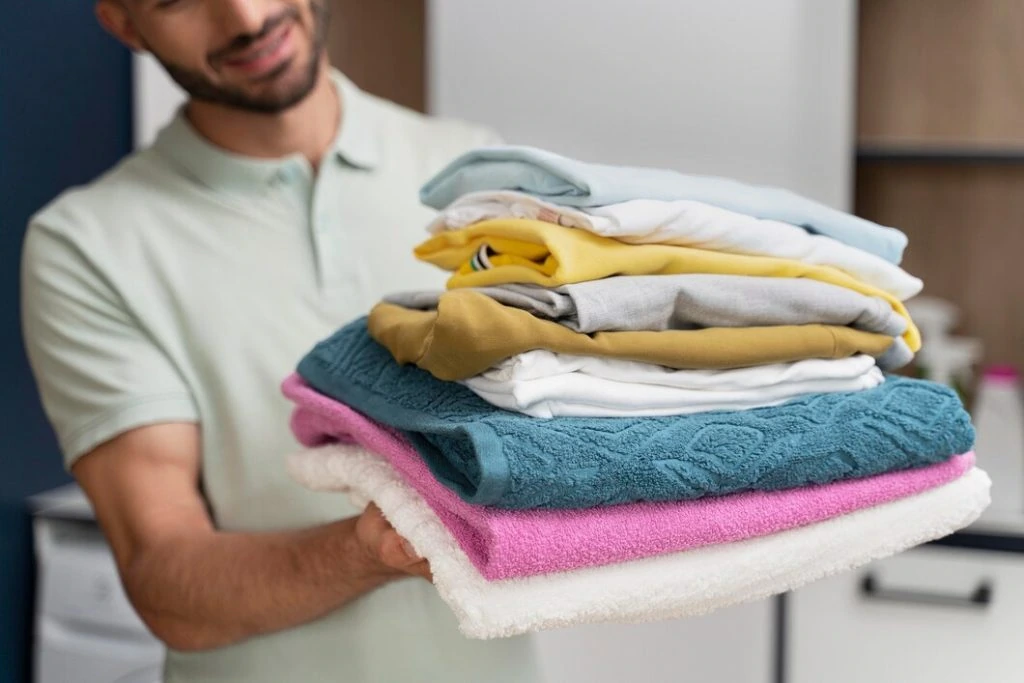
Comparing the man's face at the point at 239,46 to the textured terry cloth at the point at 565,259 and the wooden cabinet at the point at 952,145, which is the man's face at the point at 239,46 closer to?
the textured terry cloth at the point at 565,259

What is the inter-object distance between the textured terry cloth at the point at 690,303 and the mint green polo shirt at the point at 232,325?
1.18 feet

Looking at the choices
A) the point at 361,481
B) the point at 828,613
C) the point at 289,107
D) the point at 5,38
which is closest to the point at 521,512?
the point at 361,481

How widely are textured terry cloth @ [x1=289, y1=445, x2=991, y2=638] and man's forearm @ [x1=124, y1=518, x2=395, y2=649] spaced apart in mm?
86

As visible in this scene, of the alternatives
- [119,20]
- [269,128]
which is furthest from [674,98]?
[119,20]

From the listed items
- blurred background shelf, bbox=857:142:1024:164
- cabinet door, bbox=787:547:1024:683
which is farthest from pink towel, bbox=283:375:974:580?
blurred background shelf, bbox=857:142:1024:164

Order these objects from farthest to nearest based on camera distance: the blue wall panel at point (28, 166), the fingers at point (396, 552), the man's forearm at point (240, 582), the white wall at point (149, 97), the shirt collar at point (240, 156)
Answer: the white wall at point (149, 97)
the blue wall panel at point (28, 166)
the shirt collar at point (240, 156)
the man's forearm at point (240, 582)
the fingers at point (396, 552)

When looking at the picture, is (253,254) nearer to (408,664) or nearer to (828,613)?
(408,664)

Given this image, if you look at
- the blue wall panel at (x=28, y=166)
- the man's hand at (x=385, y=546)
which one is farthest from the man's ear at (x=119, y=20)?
the blue wall panel at (x=28, y=166)

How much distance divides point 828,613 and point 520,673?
657mm

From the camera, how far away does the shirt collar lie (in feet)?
3.67

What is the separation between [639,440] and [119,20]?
817 millimetres

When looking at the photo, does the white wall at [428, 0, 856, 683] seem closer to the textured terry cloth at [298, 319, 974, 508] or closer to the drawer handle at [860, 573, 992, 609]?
the drawer handle at [860, 573, 992, 609]

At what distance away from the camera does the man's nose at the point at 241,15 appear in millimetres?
1007

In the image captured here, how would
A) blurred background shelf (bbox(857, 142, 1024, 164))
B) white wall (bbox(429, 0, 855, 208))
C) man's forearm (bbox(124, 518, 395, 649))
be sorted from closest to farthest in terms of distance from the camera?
man's forearm (bbox(124, 518, 395, 649))
white wall (bbox(429, 0, 855, 208))
blurred background shelf (bbox(857, 142, 1024, 164))
